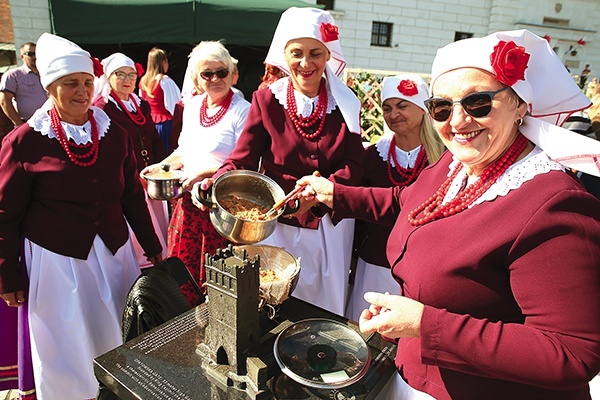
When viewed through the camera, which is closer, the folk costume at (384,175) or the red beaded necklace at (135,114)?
the folk costume at (384,175)

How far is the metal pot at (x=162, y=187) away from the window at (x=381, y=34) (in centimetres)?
1586

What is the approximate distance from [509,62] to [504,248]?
1.60 feet

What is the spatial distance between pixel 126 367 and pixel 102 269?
1124 millimetres

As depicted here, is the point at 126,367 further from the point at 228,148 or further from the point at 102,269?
the point at 228,148

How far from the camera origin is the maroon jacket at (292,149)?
250cm

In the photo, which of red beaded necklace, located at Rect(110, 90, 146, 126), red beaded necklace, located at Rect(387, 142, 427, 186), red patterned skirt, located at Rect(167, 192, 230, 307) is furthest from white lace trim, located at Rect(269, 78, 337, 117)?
red beaded necklace, located at Rect(110, 90, 146, 126)

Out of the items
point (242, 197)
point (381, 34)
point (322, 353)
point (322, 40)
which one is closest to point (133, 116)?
point (322, 40)

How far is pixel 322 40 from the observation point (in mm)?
2379

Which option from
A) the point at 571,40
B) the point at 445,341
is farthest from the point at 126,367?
the point at 571,40

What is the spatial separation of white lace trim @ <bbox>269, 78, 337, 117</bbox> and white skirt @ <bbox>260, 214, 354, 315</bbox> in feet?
2.21

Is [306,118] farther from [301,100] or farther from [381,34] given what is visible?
[381,34]

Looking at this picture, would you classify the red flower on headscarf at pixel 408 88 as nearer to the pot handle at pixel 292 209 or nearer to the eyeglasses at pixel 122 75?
the pot handle at pixel 292 209

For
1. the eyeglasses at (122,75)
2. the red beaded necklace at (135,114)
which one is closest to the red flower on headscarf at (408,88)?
the red beaded necklace at (135,114)

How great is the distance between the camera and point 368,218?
195 cm
